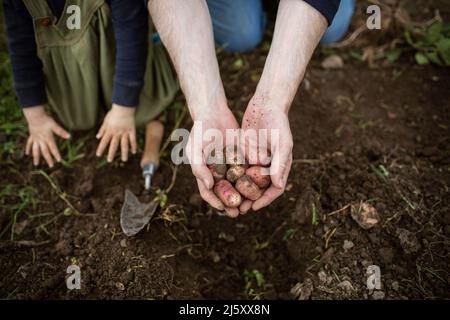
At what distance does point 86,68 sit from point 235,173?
2.95 feet

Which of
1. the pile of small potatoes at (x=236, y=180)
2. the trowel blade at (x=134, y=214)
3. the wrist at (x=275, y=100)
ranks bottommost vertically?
the trowel blade at (x=134, y=214)

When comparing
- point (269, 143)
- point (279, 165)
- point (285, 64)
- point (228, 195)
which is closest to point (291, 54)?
point (285, 64)

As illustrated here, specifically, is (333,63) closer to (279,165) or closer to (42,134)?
(279,165)

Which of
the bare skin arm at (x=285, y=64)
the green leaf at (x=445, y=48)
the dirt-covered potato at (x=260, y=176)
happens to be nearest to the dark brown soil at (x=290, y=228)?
the green leaf at (x=445, y=48)

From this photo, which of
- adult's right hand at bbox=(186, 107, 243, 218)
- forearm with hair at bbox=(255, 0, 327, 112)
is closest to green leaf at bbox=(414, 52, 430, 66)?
forearm with hair at bbox=(255, 0, 327, 112)

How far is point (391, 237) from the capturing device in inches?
69.6

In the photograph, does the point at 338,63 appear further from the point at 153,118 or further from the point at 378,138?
the point at 153,118

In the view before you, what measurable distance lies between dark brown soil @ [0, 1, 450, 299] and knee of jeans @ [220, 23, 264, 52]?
1.68 feet

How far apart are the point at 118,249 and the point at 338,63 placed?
62.6 inches

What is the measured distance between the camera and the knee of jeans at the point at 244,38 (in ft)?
8.09

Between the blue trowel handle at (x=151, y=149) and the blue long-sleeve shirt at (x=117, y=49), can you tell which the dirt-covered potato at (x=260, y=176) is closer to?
the blue trowel handle at (x=151, y=149)

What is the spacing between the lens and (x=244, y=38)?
8.20 ft

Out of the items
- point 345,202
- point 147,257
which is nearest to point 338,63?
point 345,202

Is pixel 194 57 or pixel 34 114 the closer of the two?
pixel 194 57
